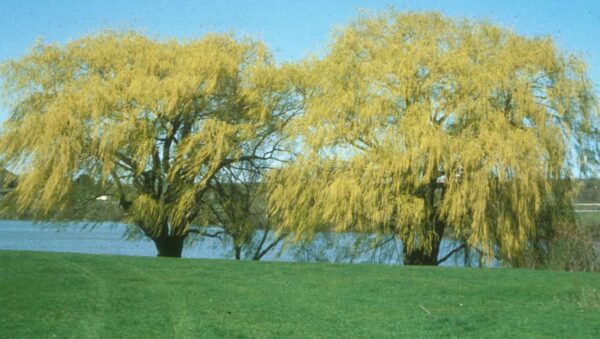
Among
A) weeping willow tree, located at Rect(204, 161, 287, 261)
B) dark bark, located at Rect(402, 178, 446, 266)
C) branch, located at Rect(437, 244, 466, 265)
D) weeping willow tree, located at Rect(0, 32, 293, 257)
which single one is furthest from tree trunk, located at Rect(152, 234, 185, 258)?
branch, located at Rect(437, 244, 466, 265)

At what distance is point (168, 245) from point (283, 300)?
40.9ft

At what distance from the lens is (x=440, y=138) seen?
17.3 meters

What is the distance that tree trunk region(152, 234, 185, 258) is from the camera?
70.7 ft

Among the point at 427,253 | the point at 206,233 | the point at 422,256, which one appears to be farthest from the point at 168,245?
the point at 427,253

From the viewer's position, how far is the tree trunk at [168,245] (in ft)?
70.7

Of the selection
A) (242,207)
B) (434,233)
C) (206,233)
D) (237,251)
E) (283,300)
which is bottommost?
(283,300)

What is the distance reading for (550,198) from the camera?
1845cm

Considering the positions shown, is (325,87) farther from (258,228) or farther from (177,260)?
(177,260)

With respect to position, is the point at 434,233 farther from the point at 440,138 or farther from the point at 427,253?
the point at 440,138

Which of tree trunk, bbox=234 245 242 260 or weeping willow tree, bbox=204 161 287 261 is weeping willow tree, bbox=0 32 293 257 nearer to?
weeping willow tree, bbox=204 161 287 261

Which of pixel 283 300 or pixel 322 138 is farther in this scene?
pixel 322 138

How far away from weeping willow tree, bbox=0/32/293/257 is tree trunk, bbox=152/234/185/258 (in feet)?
0.09

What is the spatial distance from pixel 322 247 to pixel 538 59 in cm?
761

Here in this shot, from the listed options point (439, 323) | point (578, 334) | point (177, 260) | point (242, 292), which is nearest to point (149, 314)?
point (242, 292)
